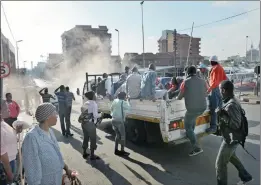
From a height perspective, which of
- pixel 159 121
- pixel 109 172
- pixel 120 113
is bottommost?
pixel 109 172

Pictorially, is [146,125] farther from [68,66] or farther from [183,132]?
[68,66]

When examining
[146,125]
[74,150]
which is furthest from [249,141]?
[74,150]

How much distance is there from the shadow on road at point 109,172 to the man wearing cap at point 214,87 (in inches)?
93.9

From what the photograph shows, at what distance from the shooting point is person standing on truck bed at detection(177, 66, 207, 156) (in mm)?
5363

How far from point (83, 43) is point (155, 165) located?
4861 centimetres

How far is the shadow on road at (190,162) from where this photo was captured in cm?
474

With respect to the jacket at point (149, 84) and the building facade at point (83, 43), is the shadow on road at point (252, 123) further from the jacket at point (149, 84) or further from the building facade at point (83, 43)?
the building facade at point (83, 43)

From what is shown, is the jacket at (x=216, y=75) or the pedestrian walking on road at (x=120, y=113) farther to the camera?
the pedestrian walking on road at (x=120, y=113)

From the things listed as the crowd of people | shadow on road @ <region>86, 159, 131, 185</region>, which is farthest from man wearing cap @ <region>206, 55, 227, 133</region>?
shadow on road @ <region>86, 159, 131, 185</region>

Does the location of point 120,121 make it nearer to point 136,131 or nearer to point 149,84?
point 136,131

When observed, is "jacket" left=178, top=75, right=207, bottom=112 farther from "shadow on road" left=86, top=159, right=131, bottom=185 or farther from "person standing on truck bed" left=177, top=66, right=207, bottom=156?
"shadow on road" left=86, top=159, right=131, bottom=185

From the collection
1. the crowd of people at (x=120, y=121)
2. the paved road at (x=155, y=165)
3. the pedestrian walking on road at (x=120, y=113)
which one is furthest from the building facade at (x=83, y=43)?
the pedestrian walking on road at (x=120, y=113)

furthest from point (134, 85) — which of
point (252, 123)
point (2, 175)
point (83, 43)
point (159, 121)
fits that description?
point (83, 43)

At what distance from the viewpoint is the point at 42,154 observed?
2.54 metres
